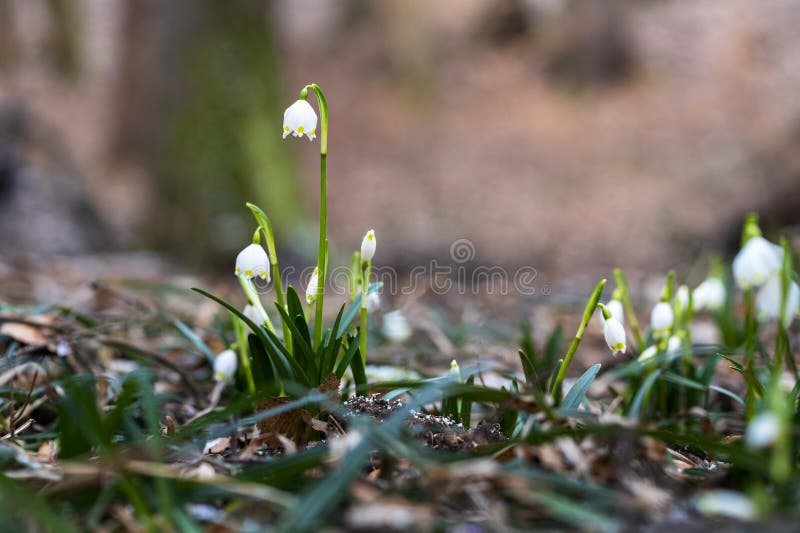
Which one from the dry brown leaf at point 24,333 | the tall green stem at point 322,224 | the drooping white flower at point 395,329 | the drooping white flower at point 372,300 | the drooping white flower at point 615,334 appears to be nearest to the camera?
the tall green stem at point 322,224

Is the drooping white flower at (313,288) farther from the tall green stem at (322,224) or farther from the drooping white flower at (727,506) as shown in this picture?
the drooping white flower at (727,506)

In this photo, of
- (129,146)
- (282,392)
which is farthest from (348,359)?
(129,146)

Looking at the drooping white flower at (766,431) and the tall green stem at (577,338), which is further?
the tall green stem at (577,338)

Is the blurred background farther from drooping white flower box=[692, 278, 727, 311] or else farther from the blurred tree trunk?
drooping white flower box=[692, 278, 727, 311]

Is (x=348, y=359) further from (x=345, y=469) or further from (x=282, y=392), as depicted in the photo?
(x=345, y=469)

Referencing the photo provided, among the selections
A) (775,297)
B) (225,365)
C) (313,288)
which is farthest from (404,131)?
(775,297)

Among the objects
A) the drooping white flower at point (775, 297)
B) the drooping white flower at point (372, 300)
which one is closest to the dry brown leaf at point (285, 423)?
the drooping white flower at point (372, 300)

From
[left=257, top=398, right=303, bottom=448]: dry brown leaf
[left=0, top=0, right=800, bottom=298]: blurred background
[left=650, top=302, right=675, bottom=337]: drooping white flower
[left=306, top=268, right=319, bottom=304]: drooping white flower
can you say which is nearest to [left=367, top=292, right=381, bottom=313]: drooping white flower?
[left=306, top=268, right=319, bottom=304]: drooping white flower
